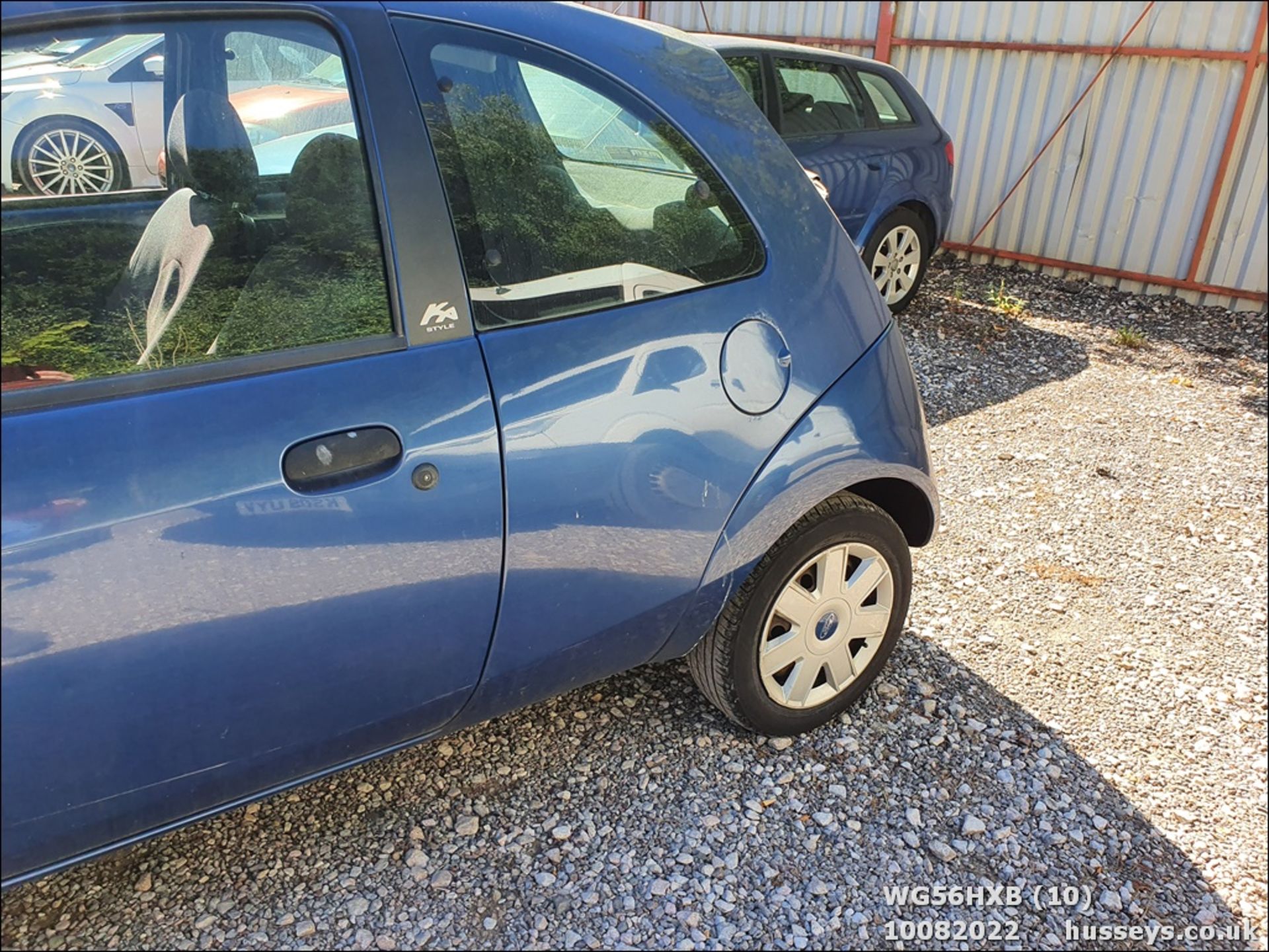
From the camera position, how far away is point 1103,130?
24.6 ft

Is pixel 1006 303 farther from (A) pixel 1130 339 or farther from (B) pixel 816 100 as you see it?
(B) pixel 816 100

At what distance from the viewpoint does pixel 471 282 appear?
6.13ft

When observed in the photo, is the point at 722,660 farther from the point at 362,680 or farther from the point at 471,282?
the point at 471,282

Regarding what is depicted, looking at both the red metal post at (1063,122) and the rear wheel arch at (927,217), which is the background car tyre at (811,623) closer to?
the rear wheel arch at (927,217)

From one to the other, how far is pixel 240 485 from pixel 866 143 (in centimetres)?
550

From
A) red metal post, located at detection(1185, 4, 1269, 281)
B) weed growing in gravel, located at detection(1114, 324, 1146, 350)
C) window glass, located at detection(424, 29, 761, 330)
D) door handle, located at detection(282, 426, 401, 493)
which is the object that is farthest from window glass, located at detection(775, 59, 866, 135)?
door handle, located at detection(282, 426, 401, 493)

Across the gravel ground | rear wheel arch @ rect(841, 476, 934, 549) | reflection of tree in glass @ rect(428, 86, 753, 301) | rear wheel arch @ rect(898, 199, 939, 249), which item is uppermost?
reflection of tree in glass @ rect(428, 86, 753, 301)

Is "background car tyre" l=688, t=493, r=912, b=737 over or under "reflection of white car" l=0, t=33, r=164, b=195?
under

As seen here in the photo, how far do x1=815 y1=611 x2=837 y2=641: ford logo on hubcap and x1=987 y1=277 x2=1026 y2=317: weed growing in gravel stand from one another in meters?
5.10

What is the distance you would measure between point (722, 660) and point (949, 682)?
92cm

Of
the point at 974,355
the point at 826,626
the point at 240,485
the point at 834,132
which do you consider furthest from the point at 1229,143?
the point at 240,485

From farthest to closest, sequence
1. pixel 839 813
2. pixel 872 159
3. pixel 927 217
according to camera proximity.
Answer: pixel 927 217 → pixel 872 159 → pixel 839 813

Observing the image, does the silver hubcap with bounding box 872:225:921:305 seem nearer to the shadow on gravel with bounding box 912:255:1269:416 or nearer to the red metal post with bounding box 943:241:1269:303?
the shadow on gravel with bounding box 912:255:1269:416

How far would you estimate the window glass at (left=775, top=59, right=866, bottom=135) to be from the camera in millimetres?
5992
